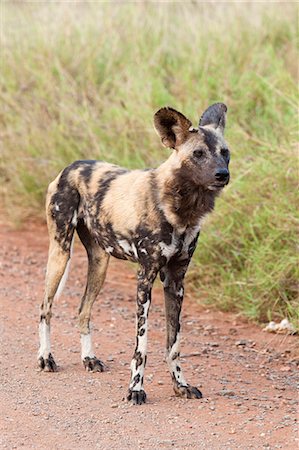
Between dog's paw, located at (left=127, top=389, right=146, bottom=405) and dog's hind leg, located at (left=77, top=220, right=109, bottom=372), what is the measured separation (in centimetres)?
61

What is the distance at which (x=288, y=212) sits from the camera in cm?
621

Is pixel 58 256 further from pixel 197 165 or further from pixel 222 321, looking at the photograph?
pixel 222 321

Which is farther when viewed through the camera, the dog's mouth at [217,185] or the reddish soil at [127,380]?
the dog's mouth at [217,185]

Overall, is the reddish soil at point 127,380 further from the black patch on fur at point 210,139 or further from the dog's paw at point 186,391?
the black patch on fur at point 210,139

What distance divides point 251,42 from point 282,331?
147 inches

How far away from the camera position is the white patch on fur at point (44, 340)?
5.00 m

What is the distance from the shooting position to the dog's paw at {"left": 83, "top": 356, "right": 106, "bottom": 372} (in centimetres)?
503

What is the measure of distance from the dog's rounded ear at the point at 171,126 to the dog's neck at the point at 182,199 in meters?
0.11

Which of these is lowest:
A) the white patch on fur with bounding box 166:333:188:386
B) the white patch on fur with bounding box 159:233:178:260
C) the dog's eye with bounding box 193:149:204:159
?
the white patch on fur with bounding box 166:333:188:386

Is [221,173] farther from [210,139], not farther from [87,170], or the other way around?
[87,170]

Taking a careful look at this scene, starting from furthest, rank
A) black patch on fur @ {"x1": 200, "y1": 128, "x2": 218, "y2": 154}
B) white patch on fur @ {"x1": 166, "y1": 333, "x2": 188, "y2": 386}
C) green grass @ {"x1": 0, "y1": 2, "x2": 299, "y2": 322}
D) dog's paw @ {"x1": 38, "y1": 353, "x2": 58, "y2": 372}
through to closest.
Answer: green grass @ {"x1": 0, "y1": 2, "x2": 299, "y2": 322}
dog's paw @ {"x1": 38, "y1": 353, "x2": 58, "y2": 372}
white patch on fur @ {"x1": 166, "y1": 333, "x2": 188, "y2": 386}
black patch on fur @ {"x1": 200, "y1": 128, "x2": 218, "y2": 154}

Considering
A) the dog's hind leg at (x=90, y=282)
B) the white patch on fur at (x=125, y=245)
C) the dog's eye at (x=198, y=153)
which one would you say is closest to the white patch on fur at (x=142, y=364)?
the white patch on fur at (x=125, y=245)

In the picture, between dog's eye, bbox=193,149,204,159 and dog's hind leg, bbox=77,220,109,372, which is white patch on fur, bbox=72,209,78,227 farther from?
dog's eye, bbox=193,149,204,159

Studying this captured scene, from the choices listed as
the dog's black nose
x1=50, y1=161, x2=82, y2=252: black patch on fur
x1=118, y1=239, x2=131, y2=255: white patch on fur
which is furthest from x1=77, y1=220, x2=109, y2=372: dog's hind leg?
the dog's black nose
